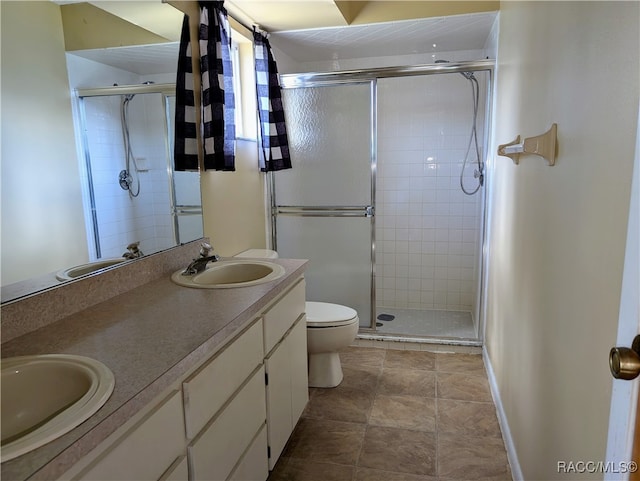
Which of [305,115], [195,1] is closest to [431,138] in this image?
[305,115]

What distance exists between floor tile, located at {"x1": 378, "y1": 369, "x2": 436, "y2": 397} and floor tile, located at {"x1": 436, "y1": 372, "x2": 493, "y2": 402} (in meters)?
0.05

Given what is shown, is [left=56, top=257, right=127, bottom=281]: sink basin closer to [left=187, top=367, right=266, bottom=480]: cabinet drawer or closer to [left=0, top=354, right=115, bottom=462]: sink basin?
[left=0, top=354, right=115, bottom=462]: sink basin

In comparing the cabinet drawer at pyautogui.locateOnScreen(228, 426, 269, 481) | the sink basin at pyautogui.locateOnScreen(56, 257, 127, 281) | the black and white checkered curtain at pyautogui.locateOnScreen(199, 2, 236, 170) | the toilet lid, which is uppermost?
the black and white checkered curtain at pyautogui.locateOnScreen(199, 2, 236, 170)

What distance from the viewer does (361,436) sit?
2.19 meters

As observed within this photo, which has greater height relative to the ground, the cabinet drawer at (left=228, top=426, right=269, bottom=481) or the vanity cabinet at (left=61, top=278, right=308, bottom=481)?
the vanity cabinet at (left=61, top=278, right=308, bottom=481)

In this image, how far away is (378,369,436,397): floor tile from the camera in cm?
262

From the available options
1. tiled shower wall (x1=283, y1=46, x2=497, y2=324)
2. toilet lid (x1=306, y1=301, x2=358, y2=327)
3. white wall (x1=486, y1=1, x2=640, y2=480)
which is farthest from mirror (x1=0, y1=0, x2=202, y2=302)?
tiled shower wall (x1=283, y1=46, x2=497, y2=324)

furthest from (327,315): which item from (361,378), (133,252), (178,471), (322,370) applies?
(178,471)

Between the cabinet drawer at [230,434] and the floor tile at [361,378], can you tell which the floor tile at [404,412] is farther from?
the cabinet drawer at [230,434]

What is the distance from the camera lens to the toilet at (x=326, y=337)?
253 centimetres

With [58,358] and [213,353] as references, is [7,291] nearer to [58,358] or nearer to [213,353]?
[58,358]

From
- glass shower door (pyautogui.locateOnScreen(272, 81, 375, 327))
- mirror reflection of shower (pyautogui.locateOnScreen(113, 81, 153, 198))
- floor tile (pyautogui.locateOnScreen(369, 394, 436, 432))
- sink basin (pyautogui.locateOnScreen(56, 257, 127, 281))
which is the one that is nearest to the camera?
sink basin (pyautogui.locateOnScreen(56, 257, 127, 281))

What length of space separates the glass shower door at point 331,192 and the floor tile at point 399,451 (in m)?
1.27

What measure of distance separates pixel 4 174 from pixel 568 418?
5.57 ft
